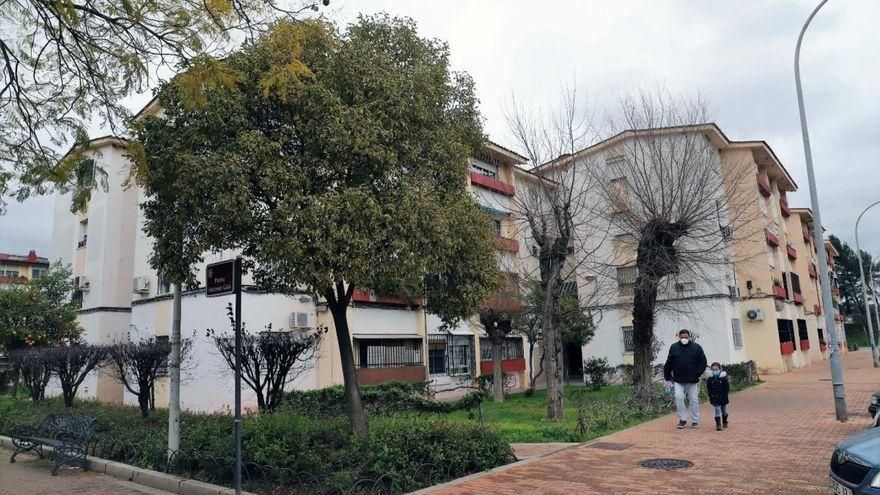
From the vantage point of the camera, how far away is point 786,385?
21.9 metres

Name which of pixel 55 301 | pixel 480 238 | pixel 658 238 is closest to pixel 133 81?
pixel 480 238

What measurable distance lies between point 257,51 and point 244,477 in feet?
18.4

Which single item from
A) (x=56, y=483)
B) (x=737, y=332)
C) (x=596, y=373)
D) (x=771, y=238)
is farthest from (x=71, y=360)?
(x=771, y=238)

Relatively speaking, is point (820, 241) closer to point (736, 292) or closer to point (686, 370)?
point (686, 370)

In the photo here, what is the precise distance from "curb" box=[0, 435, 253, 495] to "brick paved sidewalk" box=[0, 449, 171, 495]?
0.32 feet

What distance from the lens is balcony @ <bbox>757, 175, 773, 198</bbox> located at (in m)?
31.6

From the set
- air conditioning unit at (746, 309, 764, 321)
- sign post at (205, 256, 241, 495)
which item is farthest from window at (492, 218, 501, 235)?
air conditioning unit at (746, 309, 764, 321)

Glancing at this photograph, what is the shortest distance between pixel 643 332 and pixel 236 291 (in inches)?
461

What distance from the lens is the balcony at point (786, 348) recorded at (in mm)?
29406

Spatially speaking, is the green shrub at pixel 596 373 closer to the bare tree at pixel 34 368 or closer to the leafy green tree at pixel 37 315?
the bare tree at pixel 34 368

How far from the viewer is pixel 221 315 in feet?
61.2

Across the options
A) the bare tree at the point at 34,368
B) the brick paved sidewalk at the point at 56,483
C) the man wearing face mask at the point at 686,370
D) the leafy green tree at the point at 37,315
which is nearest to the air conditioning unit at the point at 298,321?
the bare tree at the point at 34,368

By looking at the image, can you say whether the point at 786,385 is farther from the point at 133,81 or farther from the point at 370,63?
the point at 133,81

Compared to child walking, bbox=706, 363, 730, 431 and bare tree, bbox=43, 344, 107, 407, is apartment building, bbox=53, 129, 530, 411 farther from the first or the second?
child walking, bbox=706, 363, 730, 431
